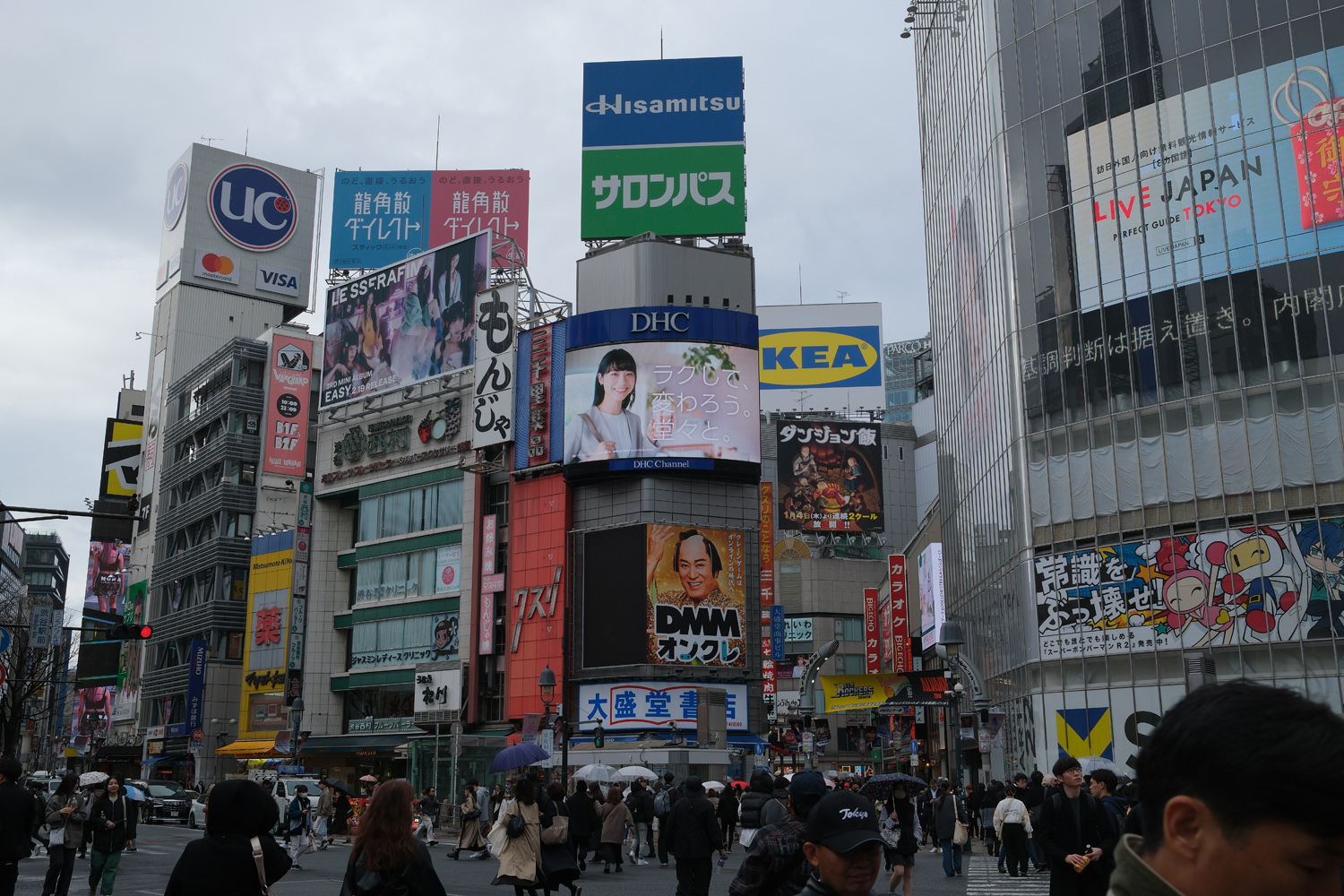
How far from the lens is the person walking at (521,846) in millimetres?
13250

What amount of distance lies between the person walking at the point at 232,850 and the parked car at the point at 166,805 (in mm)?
45934

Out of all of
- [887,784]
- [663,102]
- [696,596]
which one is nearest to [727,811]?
[887,784]

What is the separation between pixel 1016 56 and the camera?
138 feet

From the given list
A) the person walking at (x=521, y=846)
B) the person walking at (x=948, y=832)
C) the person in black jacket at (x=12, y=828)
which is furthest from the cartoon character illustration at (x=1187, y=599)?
the person in black jacket at (x=12, y=828)

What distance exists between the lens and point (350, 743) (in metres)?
61.9

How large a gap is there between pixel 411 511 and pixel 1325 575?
41.6 meters

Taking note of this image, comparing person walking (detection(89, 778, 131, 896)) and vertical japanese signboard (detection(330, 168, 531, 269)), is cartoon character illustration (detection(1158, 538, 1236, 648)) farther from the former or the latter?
vertical japanese signboard (detection(330, 168, 531, 269))

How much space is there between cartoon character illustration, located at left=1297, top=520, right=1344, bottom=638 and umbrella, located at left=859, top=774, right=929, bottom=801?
14497 millimetres

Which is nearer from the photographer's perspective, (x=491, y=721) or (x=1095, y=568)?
(x=1095, y=568)

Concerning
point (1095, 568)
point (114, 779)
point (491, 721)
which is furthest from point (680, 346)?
point (114, 779)

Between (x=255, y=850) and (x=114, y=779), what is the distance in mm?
13610

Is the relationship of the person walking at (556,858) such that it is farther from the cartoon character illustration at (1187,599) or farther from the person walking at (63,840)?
the cartoon character illustration at (1187,599)

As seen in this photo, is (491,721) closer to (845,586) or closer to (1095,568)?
(1095,568)

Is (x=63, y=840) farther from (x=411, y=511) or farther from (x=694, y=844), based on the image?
(x=411, y=511)
